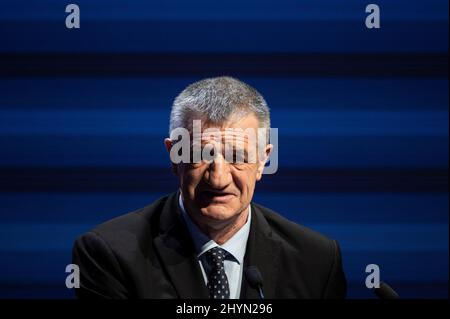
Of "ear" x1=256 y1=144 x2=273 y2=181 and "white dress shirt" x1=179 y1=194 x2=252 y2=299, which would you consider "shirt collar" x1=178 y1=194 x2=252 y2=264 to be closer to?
"white dress shirt" x1=179 y1=194 x2=252 y2=299

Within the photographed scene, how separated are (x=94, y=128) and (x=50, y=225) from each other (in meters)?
0.42

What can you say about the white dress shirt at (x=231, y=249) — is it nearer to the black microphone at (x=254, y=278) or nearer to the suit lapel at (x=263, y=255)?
the suit lapel at (x=263, y=255)

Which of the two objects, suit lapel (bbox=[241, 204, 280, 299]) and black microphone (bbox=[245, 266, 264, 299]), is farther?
suit lapel (bbox=[241, 204, 280, 299])

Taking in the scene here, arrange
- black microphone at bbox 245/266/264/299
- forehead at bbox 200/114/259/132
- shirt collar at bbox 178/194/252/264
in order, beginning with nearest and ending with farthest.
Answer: black microphone at bbox 245/266/264/299 < forehead at bbox 200/114/259/132 < shirt collar at bbox 178/194/252/264

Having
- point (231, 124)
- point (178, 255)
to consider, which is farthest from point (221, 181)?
point (178, 255)

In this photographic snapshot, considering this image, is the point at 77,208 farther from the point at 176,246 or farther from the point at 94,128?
the point at 176,246

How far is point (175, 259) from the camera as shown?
7.30 ft

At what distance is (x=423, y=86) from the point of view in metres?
2.82

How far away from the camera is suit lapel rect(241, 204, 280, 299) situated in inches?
88.3

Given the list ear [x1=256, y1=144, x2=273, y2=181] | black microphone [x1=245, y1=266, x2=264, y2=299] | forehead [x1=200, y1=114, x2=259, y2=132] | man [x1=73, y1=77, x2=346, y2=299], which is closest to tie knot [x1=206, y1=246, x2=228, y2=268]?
man [x1=73, y1=77, x2=346, y2=299]

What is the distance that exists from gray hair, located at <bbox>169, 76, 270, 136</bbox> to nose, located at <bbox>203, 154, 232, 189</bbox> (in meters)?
0.13

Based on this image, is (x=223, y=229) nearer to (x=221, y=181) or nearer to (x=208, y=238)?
(x=208, y=238)
